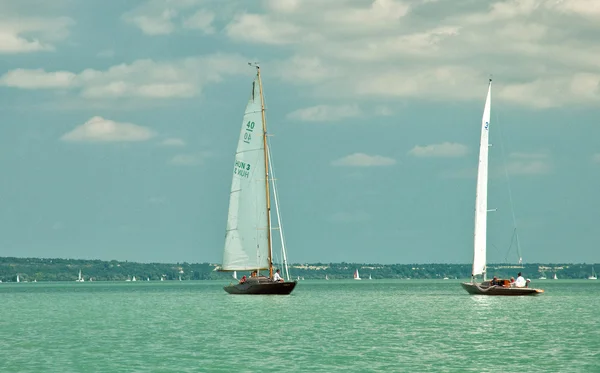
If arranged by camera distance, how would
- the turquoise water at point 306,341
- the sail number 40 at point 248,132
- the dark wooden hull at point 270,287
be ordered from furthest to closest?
the dark wooden hull at point 270,287, the sail number 40 at point 248,132, the turquoise water at point 306,341

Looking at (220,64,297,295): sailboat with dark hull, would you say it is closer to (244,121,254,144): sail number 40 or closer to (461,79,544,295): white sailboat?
(244,121,254,144): sail number 40

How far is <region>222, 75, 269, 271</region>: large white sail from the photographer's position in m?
95.4

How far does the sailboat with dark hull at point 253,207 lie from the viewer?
95.4 metres

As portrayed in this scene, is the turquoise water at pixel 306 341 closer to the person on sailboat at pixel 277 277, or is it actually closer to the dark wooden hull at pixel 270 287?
the dark wooden hull at pixel 270 287

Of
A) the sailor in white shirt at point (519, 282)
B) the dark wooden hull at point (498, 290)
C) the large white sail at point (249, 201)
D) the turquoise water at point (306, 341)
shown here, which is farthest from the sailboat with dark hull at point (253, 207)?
the sailor in white shirt at point (519, 282)

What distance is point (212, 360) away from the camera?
46844 mm

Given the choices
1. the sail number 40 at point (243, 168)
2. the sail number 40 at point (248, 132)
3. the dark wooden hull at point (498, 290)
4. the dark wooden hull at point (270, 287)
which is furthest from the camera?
the dark wooden hull at point (498, 290)

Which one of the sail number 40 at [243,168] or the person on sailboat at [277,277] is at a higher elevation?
the sail number 40 at [243,168]

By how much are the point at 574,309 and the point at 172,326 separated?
38.8 m

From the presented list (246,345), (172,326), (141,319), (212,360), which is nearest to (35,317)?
(141,319)

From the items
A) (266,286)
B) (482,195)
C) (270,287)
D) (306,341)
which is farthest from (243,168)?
(306,341)

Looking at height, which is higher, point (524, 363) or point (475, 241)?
point (475, 241)

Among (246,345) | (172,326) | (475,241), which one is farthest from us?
(475,241)

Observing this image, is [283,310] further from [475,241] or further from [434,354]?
[434,354]
